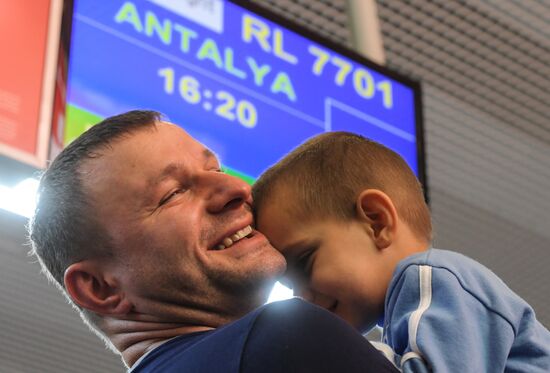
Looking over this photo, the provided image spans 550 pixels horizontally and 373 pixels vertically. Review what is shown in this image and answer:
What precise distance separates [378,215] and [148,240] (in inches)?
14.5

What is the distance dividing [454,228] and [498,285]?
3.71 m

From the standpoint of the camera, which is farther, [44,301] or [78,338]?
[78,338]

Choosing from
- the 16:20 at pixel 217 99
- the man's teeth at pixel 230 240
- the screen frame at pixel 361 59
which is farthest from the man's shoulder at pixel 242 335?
the screen frame at pixel 361 59

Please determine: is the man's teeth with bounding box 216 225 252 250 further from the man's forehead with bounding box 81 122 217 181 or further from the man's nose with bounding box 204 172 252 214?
the man's forehead with bounding box 81 122 217 181

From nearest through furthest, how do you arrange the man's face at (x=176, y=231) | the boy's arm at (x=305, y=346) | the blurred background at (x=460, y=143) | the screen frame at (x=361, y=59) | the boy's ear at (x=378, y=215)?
1. the boy's arm at (x=305, y=346)
2. the man's face at (x=176, y=231)
3. the boy's ear at (x=378, y=215)
4. the screen frame at (x=361, y=59)
5. the blurred background at (x=460, y=143)

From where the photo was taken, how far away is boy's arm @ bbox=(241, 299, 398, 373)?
3.92 feet

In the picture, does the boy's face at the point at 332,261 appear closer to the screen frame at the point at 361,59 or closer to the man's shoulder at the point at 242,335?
the man's shoulder at the point at 242,335

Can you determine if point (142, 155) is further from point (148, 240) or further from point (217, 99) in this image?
point (217, 99)

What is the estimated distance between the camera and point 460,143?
4.60 metres

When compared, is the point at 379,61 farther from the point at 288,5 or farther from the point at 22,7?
the point at 22,7

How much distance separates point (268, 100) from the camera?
2.82 metres

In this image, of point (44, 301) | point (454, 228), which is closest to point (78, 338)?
point (44, 301)

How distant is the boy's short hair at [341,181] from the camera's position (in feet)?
5.57

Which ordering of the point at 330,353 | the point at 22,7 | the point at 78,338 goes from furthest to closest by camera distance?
the point at 78,338
the point at 22,7
the point at 330,353
